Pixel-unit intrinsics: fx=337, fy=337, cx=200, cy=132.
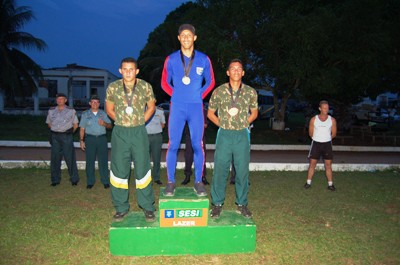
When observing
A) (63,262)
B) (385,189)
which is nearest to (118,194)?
(63,262)

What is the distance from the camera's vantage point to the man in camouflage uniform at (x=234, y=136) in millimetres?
4730

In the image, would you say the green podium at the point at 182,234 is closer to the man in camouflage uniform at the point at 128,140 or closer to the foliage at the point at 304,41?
the man in camouflage uniform at the point at 128,140

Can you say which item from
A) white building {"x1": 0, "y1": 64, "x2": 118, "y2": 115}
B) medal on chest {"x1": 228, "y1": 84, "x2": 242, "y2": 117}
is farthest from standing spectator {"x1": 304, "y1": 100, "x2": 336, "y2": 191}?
white building {"x1": 0, "y1": 64, "x2": 118, "y2": 115}

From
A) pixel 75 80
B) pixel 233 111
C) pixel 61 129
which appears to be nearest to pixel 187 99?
pixel 233 111

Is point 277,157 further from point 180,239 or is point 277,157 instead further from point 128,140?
point 128,140

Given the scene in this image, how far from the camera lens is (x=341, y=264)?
13.7 ft

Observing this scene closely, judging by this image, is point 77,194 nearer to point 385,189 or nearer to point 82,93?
point 385,189

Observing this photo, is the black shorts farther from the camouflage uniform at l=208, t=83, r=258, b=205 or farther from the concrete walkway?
the camouflage uniform at l=208, t=83, r=258, b=205

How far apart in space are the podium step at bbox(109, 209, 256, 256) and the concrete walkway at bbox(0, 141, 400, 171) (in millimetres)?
5403

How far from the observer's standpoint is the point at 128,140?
453cm

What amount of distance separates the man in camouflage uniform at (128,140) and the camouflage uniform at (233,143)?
989 millimetres

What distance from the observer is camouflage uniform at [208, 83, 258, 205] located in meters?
4.73

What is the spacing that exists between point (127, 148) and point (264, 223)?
2.58m

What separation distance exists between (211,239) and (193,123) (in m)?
1.60
